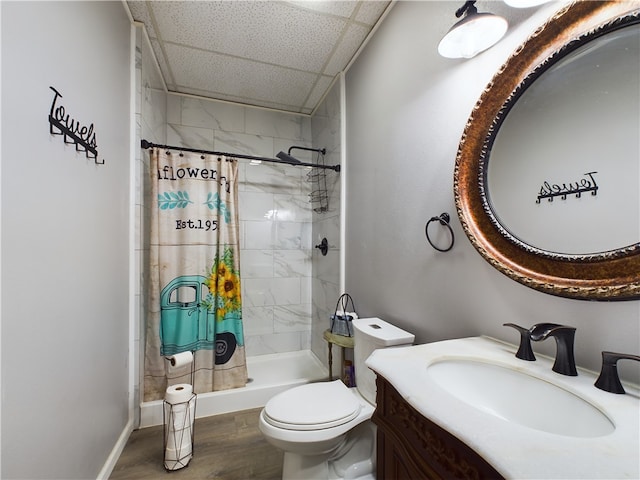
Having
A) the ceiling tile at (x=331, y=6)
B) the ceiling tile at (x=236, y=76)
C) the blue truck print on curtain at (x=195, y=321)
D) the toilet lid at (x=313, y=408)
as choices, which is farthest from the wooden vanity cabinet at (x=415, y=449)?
the ceiling tile at (x=236, y=76)

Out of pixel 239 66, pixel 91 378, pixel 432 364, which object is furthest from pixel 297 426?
pixel 239 66

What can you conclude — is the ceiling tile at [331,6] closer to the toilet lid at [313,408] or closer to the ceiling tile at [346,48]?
the ceiling tile at [346,48]

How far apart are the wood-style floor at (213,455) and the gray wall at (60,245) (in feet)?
0.54

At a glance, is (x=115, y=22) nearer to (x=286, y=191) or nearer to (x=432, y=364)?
(x=286, y=191)

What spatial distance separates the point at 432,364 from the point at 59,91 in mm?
1569

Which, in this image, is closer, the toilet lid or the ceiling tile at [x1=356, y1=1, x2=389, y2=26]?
the toilet lid

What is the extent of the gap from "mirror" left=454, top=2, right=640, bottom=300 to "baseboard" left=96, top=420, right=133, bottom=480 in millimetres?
1975

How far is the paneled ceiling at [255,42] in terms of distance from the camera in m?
1.62

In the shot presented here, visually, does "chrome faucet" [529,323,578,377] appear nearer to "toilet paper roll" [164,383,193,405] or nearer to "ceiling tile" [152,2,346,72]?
"toilet paper roll" [164,383,193,405]

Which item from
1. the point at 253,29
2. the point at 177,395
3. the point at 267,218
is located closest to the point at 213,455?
the point at 177,395

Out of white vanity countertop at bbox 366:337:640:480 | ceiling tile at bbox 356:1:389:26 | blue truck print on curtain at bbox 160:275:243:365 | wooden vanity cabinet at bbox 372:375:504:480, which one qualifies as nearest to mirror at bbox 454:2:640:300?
white vanity countertop at bbox 366:337:640:480

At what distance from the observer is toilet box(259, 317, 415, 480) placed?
1.13 meters

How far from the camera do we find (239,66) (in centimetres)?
214

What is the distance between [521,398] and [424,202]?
33.0 inches
